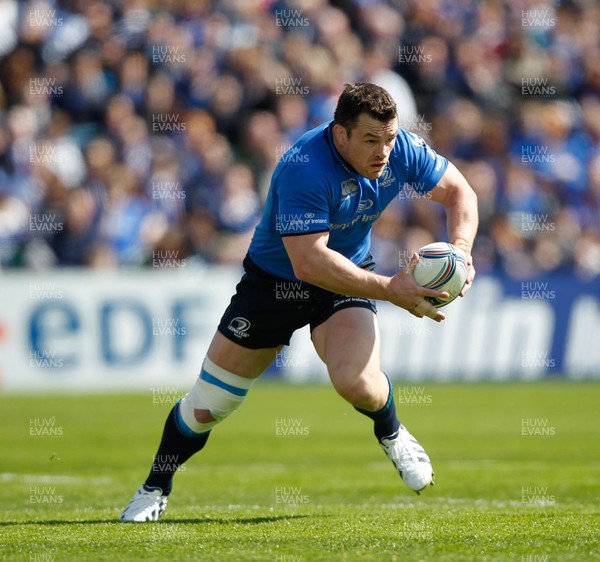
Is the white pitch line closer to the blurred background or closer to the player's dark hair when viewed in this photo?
the player's dark hair

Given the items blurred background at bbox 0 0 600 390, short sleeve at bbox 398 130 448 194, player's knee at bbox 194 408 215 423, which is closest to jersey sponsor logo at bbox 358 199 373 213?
short sleeve at bbox 398 130 448 194

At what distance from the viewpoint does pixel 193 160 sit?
17422mm

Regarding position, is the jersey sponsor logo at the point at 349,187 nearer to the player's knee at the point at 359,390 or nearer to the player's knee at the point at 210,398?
the player's knee at the point at 359,390

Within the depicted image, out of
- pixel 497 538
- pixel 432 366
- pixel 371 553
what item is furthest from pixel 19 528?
pixel 432 366

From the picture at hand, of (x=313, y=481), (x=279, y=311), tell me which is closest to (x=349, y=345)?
(x=279, y=311)

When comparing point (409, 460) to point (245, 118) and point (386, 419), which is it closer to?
point (386, 419)

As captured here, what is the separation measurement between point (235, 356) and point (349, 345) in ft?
2.50

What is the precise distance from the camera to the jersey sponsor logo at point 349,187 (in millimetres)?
6675

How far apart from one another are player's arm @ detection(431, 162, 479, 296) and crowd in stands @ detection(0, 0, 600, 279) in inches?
377

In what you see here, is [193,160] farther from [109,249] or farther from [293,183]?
[293,183]

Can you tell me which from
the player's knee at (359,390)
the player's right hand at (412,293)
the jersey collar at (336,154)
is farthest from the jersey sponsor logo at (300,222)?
the player's knee at (359,390)

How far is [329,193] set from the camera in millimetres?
6547

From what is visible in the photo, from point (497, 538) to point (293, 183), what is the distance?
89.6 inches

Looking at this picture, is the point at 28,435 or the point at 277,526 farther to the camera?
the point at 28,435
